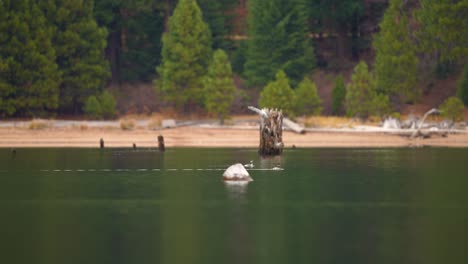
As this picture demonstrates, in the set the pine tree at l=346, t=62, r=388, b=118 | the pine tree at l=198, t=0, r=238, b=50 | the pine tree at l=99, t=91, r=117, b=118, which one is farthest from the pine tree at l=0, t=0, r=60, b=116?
the pine tree at l=346, t=62, r=388, b=118

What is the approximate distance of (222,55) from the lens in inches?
2692

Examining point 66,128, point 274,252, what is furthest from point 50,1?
point 274,252

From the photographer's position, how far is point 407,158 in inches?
1828

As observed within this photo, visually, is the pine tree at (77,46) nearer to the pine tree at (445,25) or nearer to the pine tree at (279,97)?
the pine tree at (279,97)

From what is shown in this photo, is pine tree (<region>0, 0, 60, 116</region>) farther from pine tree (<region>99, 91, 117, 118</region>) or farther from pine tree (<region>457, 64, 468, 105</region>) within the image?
pine tree (<region>457, 64, 468, 105</region>)

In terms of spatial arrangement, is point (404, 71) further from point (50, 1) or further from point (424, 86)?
point (50, 1)

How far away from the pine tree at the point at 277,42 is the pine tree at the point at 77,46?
37.8ft

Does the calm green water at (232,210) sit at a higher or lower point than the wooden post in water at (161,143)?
lower

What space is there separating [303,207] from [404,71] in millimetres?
40026

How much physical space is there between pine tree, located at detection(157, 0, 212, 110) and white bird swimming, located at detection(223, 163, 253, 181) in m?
36.8

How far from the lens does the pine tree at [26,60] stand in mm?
67125

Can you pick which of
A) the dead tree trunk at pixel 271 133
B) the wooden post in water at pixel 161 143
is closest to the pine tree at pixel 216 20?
the wooden post in water at pixel 161 143

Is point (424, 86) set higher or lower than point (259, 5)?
lower

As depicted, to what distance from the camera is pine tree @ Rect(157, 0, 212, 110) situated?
238ft
